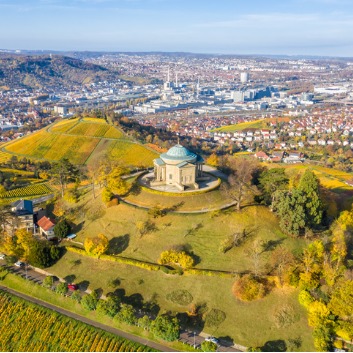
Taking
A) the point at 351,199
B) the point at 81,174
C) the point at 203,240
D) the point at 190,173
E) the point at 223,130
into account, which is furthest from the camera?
the point at 223,130

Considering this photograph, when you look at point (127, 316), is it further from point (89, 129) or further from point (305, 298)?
point (89, 129)

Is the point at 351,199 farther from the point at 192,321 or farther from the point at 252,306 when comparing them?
the point at 192,321

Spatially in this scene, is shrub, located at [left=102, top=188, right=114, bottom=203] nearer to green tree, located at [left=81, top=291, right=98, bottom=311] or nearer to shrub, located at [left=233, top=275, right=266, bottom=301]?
green tree, located at [left=81, top=291, right=98, bottom=311]

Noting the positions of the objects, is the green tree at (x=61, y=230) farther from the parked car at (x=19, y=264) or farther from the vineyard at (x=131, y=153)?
the vineyard at (x=131, y=153)

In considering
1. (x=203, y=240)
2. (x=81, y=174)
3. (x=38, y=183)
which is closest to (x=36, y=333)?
(x=203, y=240)

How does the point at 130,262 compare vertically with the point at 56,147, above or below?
above

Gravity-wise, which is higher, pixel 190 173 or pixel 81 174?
pixel 190 173

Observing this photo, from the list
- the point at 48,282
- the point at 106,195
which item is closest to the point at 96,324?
the point at 48,282
